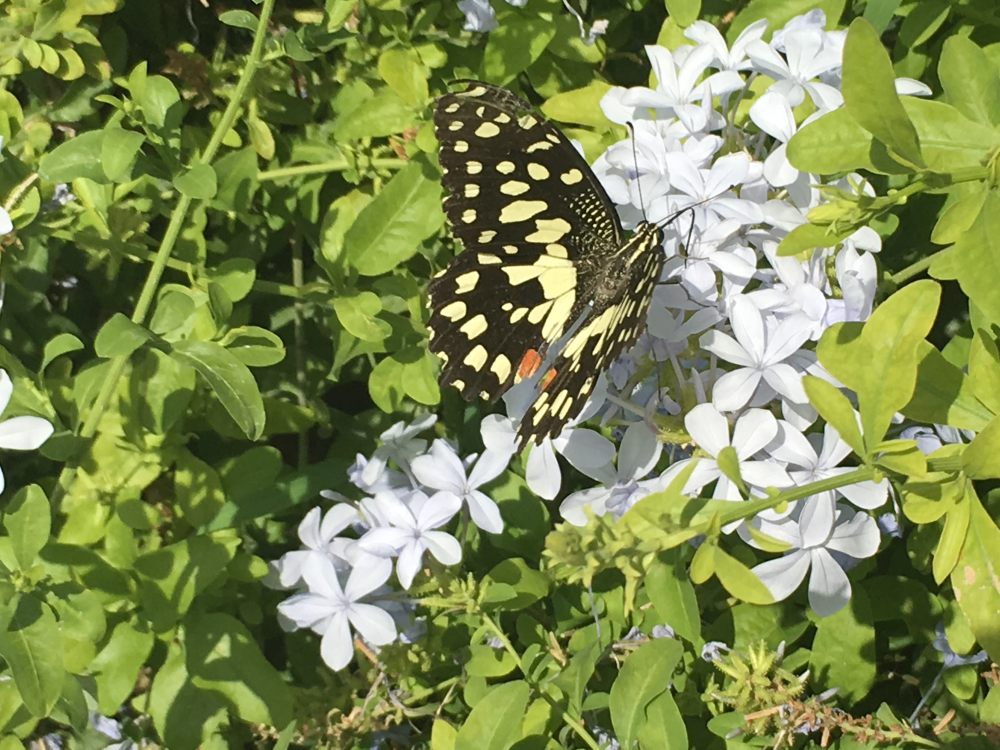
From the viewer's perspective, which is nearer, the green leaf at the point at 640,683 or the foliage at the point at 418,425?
the foliage at the point at 418,425

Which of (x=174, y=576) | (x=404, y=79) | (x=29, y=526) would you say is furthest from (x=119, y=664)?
(x=404, y=79)

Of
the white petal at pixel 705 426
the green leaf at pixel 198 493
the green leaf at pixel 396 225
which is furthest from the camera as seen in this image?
the green leaf at pixel 198 493

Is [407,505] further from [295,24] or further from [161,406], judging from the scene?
[295,24]

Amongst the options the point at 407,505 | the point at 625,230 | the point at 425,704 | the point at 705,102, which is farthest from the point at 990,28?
the point at 425,704

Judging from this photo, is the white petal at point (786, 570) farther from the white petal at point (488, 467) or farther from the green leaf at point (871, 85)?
the green leaf at point (871, 85)

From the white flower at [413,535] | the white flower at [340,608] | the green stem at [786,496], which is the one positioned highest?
the green stem at [786,496]

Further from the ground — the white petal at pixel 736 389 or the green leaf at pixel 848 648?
the white petal at pixel 736 389

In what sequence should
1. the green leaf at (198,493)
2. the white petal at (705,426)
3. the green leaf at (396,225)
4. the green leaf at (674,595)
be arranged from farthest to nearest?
the green leaf at (198,493), the green leaf at (396,225), the green leaf at (674,595), the white petal at (705,426)

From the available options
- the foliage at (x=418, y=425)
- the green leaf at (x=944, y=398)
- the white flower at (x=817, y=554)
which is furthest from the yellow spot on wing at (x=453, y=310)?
the green leaf at (x=944, y=398)
